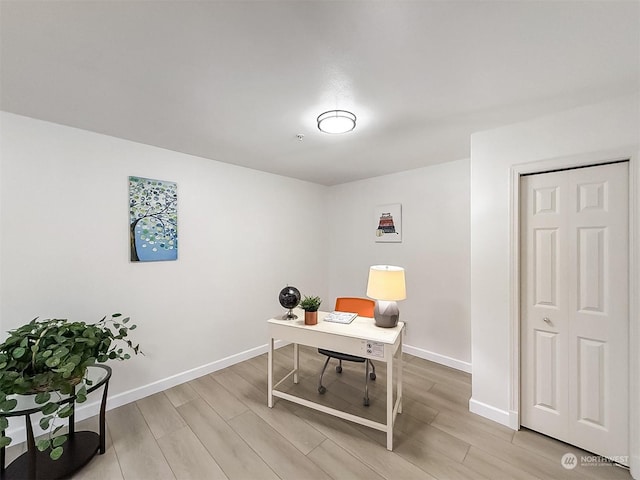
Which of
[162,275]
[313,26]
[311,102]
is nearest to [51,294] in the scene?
[162,275]

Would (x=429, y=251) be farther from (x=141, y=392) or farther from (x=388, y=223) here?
(x=141, y=392)

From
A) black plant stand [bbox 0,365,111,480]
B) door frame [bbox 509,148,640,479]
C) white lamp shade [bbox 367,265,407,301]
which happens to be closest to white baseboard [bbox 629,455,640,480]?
door frame [bbox 509,148,640,479]

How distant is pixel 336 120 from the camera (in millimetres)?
1851

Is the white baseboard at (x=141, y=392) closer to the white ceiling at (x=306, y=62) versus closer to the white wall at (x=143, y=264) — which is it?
the white wall at (x=143, y=264)

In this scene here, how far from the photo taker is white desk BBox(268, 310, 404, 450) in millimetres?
1889

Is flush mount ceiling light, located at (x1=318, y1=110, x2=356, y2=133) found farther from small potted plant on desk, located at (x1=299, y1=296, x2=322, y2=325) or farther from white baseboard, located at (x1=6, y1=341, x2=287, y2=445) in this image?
white baseboard, located at (x1=6, y1=341, x2=287, y2=445)

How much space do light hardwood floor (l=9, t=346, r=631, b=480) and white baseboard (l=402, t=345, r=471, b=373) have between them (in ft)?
1.28

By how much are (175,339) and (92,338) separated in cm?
114

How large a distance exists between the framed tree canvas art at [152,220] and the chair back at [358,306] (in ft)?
6.13

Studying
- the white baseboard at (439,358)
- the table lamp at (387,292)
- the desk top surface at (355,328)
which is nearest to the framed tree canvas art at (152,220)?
the desk top surface at (355,328)

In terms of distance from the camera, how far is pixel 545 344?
197 centimetres

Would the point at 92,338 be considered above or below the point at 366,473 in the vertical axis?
above

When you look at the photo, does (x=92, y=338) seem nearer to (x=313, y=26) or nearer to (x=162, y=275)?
(x=162, y=275)

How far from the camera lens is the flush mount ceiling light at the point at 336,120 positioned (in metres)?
1.84
